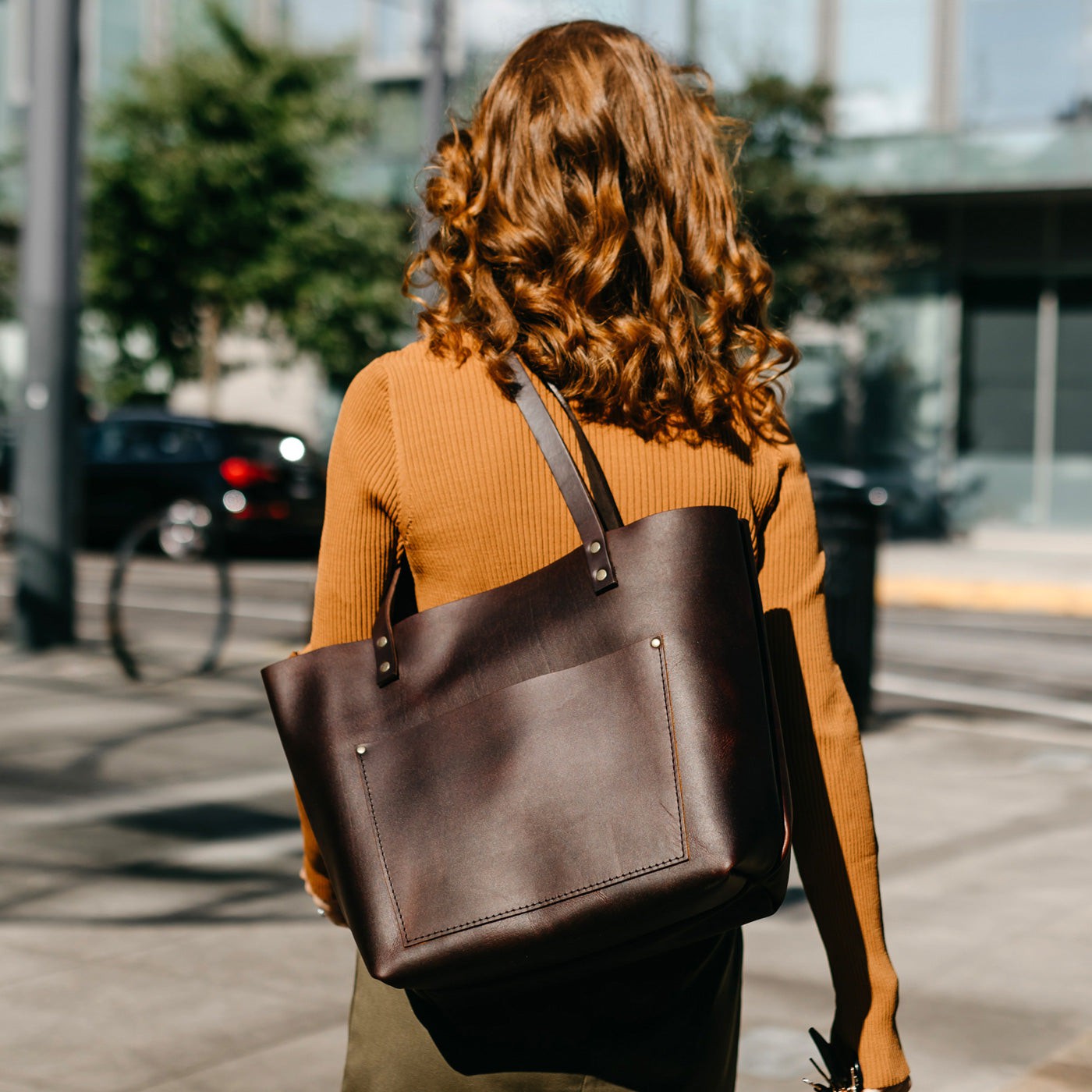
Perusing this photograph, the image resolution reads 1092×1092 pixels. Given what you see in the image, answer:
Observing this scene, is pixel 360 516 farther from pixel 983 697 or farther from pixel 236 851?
pixel 983 697

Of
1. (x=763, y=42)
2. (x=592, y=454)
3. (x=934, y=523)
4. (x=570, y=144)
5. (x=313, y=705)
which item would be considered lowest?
(x=934, y=523)

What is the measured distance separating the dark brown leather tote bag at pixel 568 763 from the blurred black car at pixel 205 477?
15.0m

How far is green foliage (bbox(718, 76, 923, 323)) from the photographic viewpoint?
1995cm

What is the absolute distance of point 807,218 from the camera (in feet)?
66.3

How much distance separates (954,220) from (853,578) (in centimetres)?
1657

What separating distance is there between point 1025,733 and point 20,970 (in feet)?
18.5

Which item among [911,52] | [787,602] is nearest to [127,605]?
[787,602]

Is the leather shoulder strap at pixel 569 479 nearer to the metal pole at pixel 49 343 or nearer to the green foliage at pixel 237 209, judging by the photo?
the metal pole at pixel 49 343

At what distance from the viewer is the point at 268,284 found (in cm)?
2041

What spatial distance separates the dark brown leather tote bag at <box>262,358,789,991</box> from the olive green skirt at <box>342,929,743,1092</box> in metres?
0.15

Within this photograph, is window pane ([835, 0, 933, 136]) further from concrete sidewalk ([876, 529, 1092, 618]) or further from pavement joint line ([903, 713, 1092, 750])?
pavement joint line ([903, 713, 1092, 750])

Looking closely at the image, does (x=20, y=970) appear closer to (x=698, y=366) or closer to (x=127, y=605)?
(x=698, y=366)

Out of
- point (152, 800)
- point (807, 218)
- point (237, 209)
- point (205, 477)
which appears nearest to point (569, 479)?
point (152, 800)

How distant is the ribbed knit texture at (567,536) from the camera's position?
1.58m
